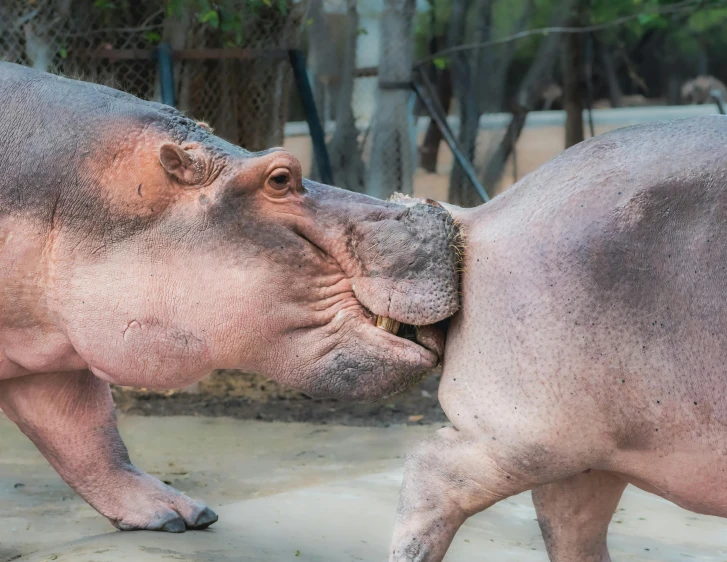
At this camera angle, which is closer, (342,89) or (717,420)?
(717,420)

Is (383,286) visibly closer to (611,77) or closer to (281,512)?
(281,512)

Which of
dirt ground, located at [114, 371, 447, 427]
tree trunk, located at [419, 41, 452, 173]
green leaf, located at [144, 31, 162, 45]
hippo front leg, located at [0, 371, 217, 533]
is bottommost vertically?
dirt ground, located at [114, 371, 447, 427]

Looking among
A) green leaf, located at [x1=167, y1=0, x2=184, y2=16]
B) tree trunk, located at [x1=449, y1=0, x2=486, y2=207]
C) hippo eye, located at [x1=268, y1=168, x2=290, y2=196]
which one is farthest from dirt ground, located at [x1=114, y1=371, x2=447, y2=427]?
tree trunk, located at [x1=449, y1=0, x2=486, y2=207]

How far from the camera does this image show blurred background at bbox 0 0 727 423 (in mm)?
5836

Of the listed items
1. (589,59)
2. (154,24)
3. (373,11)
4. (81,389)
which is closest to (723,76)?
(589,59)

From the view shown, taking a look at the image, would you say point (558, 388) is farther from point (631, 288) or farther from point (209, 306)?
point (209, 306)

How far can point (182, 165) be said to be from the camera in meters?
2.70

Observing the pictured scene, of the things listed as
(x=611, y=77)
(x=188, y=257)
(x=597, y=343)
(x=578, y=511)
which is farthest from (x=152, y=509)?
(x=611, y=77)

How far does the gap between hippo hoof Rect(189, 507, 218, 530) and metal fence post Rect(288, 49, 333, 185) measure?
2.98m

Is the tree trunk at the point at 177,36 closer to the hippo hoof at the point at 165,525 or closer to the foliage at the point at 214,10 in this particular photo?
the foliage at the point at 214,10

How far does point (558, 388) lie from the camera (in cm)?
232

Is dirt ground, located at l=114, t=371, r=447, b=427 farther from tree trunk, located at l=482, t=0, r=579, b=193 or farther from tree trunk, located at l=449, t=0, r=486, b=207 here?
tree trunk, located at l=449, t=0, r=486, b=207

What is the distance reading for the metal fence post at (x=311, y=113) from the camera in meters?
6.19

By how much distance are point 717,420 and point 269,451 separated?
2888 millimetres
